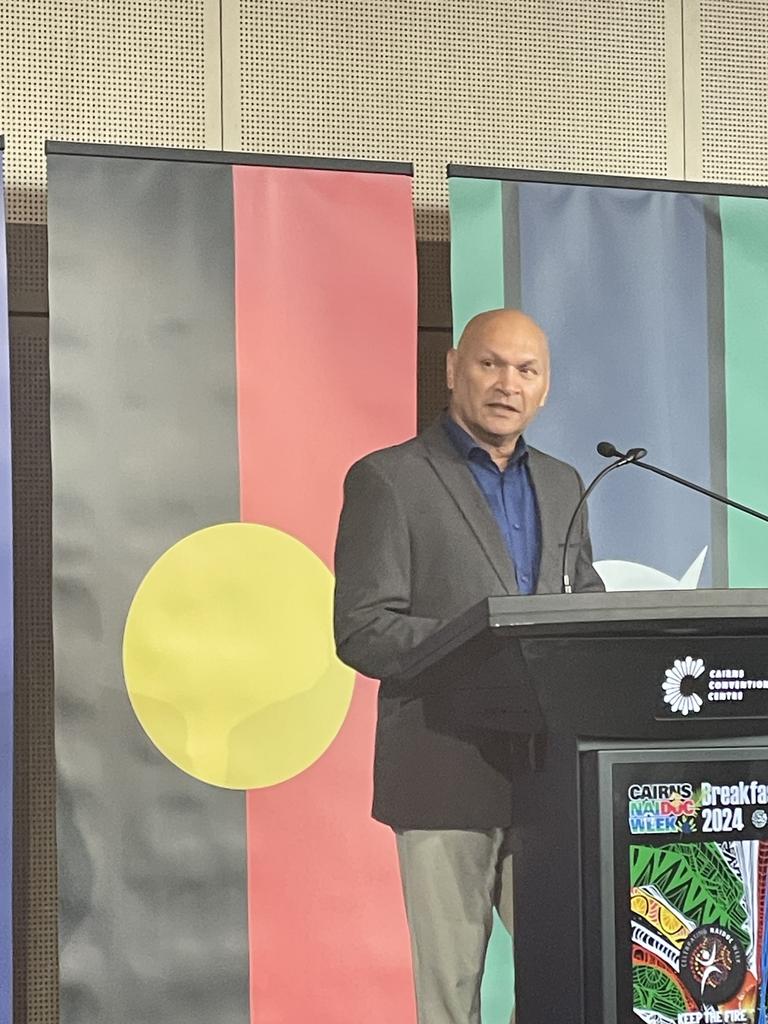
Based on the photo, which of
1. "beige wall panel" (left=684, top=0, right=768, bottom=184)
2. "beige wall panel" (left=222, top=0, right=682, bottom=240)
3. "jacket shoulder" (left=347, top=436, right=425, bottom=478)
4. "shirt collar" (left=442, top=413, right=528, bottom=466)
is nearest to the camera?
"jacket shoulder" (left=347, top=436, right=425, bottom=478)

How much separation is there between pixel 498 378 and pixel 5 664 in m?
1.30

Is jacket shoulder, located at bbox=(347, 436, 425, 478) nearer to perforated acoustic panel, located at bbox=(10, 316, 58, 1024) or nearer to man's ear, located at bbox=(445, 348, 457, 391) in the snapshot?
man's ear, located at bbox=(445, 348, 457, 391)

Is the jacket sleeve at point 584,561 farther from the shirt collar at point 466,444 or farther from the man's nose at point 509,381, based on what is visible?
the man's nose at point 509,381

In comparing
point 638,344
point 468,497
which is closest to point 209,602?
point 468,497

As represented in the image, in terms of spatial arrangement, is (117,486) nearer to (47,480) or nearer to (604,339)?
(47,480)

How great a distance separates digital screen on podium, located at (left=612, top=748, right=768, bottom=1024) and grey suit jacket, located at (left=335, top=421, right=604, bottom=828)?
4.06 ft

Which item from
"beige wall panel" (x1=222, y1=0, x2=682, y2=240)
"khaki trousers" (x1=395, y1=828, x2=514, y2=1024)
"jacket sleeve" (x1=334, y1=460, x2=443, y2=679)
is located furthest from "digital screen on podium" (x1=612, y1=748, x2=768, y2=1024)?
"beige wall panel" (x1=222, y1=0, x2=682, y2=240)

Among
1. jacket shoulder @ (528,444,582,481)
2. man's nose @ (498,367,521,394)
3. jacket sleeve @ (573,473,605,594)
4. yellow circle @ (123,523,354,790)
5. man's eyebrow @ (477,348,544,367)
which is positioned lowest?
yellow circle @ (123,523,354,790)

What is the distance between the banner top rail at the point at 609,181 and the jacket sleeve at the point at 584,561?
717mm

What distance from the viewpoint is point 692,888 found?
1.93 meters

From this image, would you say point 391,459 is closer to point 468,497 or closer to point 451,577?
point 468,497

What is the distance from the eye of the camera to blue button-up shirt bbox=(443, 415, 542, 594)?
342 cm

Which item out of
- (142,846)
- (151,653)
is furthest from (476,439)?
(142,846)

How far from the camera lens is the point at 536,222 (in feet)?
11.6
